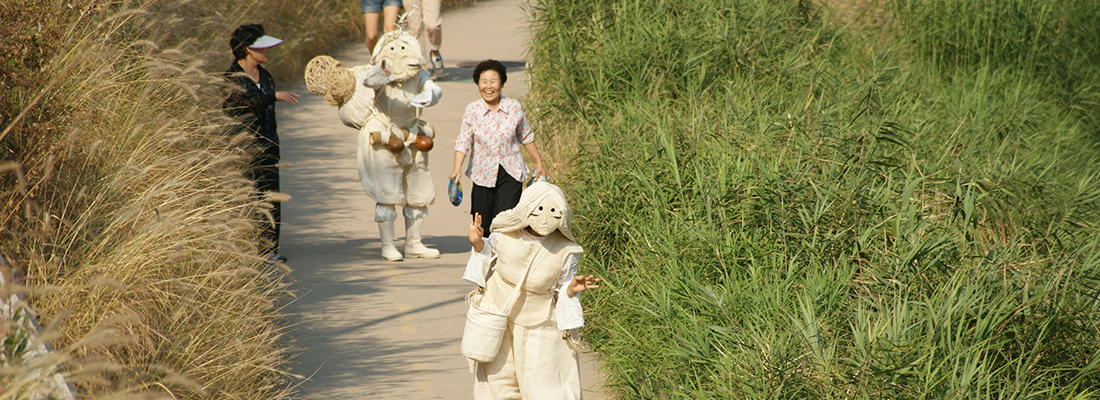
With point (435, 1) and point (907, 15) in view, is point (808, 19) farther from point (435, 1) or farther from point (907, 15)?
point (435, 1)

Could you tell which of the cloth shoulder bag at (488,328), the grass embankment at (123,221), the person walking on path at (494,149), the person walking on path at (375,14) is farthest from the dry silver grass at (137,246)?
the person walking on path at (375,14)

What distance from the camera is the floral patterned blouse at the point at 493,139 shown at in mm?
7363

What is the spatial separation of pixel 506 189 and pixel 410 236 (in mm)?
1129

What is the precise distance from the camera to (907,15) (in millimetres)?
11719

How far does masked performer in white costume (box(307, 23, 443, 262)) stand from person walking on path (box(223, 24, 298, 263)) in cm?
51

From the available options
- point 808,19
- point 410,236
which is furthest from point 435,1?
point 410,236

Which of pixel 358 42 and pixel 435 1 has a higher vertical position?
pixel 435 1

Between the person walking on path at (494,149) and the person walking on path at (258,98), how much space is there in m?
1.43

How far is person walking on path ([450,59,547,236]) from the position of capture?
7.36 meters

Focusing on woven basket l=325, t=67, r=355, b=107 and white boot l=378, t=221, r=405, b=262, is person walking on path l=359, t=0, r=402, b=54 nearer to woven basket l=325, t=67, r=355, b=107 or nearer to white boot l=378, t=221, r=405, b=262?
woven basket l=325, t=67, r=355, b=107

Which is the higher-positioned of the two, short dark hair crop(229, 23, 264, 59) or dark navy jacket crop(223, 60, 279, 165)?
short dark hair crop(229, 23, 264, 59)

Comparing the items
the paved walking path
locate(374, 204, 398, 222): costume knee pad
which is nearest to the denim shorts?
the paved walking path

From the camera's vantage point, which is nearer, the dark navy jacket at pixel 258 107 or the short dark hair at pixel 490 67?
the short dark hair at pixel 490 67

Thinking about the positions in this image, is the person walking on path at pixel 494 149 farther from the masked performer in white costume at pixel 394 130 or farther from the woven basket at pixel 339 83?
the woven basket at pixel 339 83
